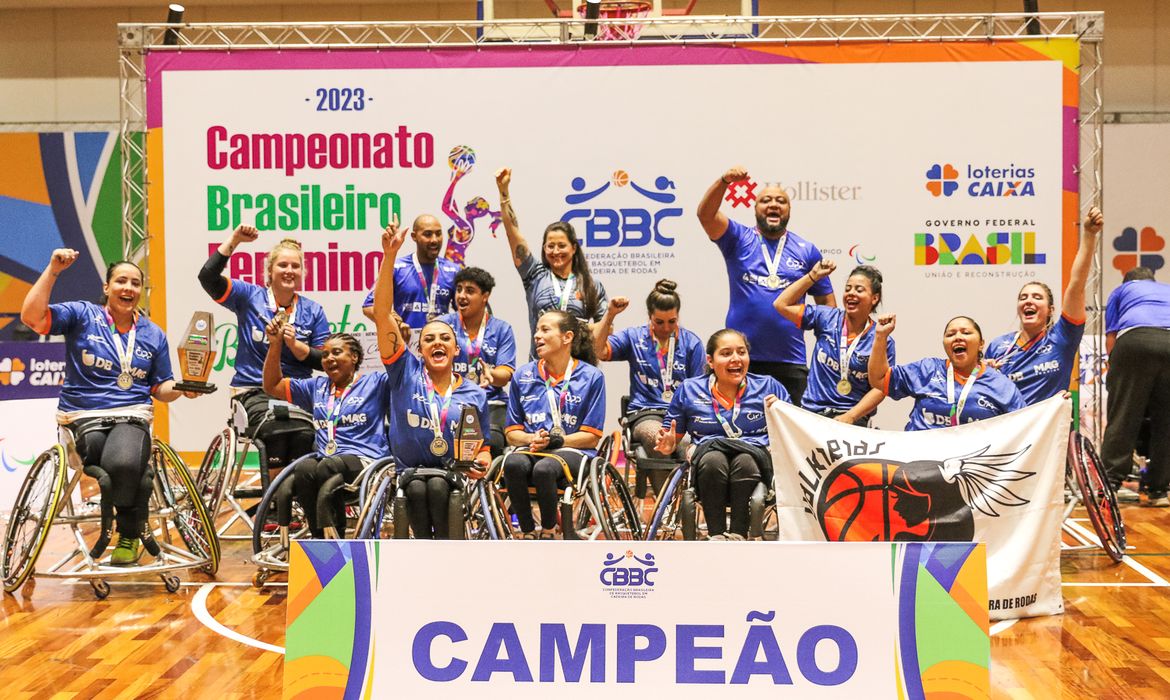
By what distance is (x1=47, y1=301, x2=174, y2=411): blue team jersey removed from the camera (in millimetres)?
5535

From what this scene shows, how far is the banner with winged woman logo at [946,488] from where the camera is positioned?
15.5ft

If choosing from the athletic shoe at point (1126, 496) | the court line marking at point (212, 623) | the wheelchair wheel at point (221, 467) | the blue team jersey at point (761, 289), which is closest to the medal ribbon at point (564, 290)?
the blue team jersey at point (761, 289)

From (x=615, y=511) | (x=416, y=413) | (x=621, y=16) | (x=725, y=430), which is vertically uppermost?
(x=621, y=16)

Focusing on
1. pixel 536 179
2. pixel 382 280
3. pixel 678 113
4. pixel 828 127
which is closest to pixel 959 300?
pixel 828 127

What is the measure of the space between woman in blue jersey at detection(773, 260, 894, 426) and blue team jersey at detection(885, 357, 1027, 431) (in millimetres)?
134

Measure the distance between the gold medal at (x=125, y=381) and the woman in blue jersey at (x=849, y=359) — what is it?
125 inches

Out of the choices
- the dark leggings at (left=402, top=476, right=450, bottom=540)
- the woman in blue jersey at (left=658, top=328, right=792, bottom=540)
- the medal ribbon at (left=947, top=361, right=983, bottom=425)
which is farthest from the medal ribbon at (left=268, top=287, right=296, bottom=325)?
the medal ribbon at (left=947, top=361, right=983, bottom=425)

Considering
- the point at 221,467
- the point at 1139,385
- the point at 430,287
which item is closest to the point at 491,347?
the point at 430,287

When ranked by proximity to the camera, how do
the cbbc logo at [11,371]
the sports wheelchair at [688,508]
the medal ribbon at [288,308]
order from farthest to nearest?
1. the cbbc logo at [11,371]
2. the medal ribbon at [288,308]
3. the sports wheelchair at [688,508]

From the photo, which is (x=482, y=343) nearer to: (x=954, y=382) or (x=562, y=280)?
(x=562, y=280)

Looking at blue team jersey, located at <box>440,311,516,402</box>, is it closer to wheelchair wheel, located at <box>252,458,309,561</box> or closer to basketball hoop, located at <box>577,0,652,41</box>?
wheelchair wheel, located at <box>252,458,309,561</box>

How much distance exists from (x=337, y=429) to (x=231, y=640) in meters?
1.10

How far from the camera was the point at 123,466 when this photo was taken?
5.33m

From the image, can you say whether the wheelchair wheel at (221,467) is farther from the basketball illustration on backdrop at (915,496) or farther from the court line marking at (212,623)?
the basketball illustration on backdrop at (915,496)
